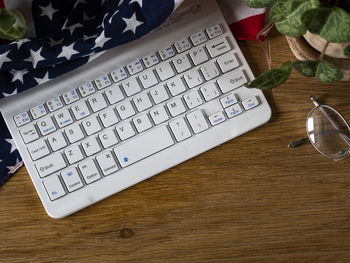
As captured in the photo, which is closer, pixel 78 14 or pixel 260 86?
pixel 260 86

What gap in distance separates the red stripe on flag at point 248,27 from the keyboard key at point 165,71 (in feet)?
0.36

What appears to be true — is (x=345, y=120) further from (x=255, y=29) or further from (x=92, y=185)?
(x=92, y=185)

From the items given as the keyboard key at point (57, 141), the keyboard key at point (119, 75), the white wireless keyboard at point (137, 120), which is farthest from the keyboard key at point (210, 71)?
the keyboard key at point (57, 141)

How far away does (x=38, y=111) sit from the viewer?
2.04 feet

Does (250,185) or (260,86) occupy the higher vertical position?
(260,86)

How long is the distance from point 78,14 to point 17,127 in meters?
0.18

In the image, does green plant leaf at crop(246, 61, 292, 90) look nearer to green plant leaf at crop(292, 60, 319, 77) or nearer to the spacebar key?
green plant leaf at crop(292, 60, 319, 77)

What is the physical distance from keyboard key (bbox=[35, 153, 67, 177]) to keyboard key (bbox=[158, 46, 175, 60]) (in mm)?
192

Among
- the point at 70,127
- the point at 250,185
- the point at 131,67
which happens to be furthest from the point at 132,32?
the point at 250,185

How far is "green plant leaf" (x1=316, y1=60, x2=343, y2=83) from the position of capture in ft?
1.65

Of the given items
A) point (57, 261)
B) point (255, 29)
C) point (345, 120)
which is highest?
point (255, 29)

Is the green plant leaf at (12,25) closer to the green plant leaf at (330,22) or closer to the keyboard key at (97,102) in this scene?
the keyboard key at (97,102)

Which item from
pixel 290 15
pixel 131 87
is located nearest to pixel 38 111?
pixel 131 87

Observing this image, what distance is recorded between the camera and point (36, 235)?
0.64 metres
